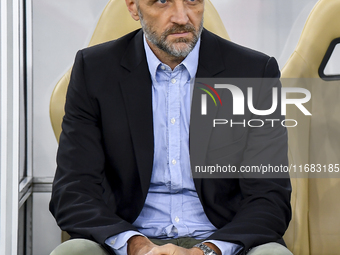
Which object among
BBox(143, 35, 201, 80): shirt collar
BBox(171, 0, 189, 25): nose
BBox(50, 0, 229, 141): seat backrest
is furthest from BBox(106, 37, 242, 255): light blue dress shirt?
BBox(50, 0, 229, 141): seat backrest

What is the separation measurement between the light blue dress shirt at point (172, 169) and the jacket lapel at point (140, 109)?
3cm

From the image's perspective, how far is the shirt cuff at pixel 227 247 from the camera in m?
1.09

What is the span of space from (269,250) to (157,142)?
1.44 ft

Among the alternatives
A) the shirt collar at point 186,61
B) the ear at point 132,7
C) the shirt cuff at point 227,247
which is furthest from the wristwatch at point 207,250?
the ear at point 132,7

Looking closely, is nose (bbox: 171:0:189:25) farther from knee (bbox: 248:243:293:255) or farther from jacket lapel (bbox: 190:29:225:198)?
knee (bbox: 248:243:293:255)

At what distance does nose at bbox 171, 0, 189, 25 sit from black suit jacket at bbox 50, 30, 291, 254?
0.51 ft

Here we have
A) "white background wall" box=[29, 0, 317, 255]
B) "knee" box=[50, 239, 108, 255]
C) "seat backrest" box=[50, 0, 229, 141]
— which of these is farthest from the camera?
"white background wall" box=[29, 0, 317, 255]

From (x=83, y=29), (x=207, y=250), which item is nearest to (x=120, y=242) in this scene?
(x=207, y=250)

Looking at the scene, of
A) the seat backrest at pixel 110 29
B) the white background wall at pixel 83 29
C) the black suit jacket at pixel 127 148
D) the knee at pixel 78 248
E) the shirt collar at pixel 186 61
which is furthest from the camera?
the white background wall at pixel 83 29

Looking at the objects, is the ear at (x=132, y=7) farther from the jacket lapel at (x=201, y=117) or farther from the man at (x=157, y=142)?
the jacket lapel at (x=201, y=117)

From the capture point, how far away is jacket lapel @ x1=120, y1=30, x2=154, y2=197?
→ 4.08 ft

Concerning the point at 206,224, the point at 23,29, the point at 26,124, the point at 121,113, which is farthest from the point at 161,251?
the point at 23,29

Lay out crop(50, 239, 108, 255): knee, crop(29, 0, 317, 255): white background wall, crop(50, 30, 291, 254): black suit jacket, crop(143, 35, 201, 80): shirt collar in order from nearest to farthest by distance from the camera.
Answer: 1. crop(50, 239, 108, 255): knee
2. crop(50, 30, 291, 254): black suit jacket
3. crop(143, 35, 201, 80): shirt collar
4. crop(29, 0, 317, 255): white background wall

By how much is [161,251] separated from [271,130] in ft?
1.57
